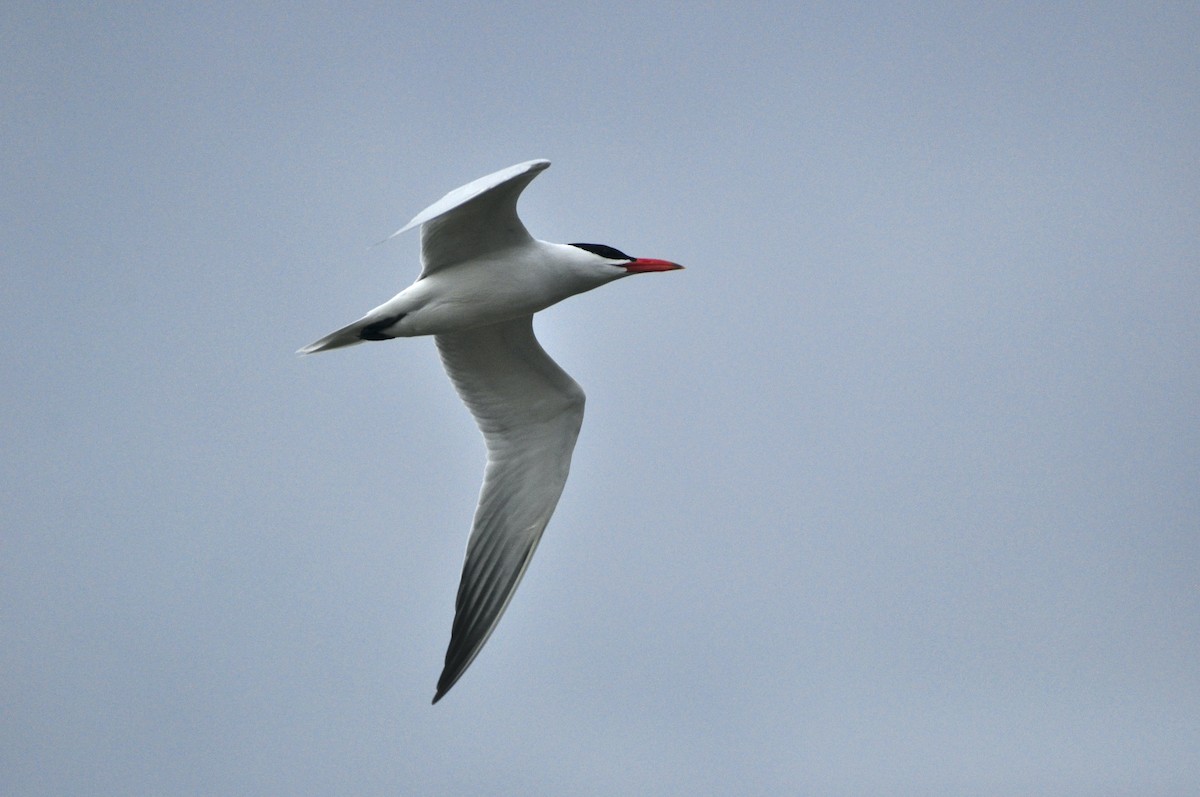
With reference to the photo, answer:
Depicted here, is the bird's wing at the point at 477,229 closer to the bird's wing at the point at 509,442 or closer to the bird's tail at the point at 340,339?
the bird's tail at the point at 340,339

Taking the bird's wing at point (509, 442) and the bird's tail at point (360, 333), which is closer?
the bird's tail at point (360, 333)

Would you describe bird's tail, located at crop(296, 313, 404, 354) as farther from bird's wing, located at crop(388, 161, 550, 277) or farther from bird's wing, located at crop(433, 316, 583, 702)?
bird's wing, located at crop(433, 316, 583, 702)

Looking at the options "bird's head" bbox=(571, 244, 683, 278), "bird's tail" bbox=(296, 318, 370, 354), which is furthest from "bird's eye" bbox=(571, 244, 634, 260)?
"bird's tail" bbox=(296, 318, 370, 354)

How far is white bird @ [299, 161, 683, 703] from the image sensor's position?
10.0 meters

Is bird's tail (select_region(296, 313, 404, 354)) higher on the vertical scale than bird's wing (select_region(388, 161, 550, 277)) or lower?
lower

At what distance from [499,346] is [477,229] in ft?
5.08

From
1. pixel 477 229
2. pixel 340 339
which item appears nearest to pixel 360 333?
pixel 340 339

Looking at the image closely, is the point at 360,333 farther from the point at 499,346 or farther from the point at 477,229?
the point at 499,346

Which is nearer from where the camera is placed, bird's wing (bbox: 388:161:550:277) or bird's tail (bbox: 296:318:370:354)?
bird's wing (bbox: 388:161:550:277)

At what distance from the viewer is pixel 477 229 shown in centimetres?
995

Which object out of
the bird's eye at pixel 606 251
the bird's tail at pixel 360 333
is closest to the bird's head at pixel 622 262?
the bird's eye at pixel 606 251

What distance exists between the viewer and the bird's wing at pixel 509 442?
437 inches

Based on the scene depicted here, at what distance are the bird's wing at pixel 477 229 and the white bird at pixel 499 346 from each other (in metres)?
0.01

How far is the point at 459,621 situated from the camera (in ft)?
35.9
